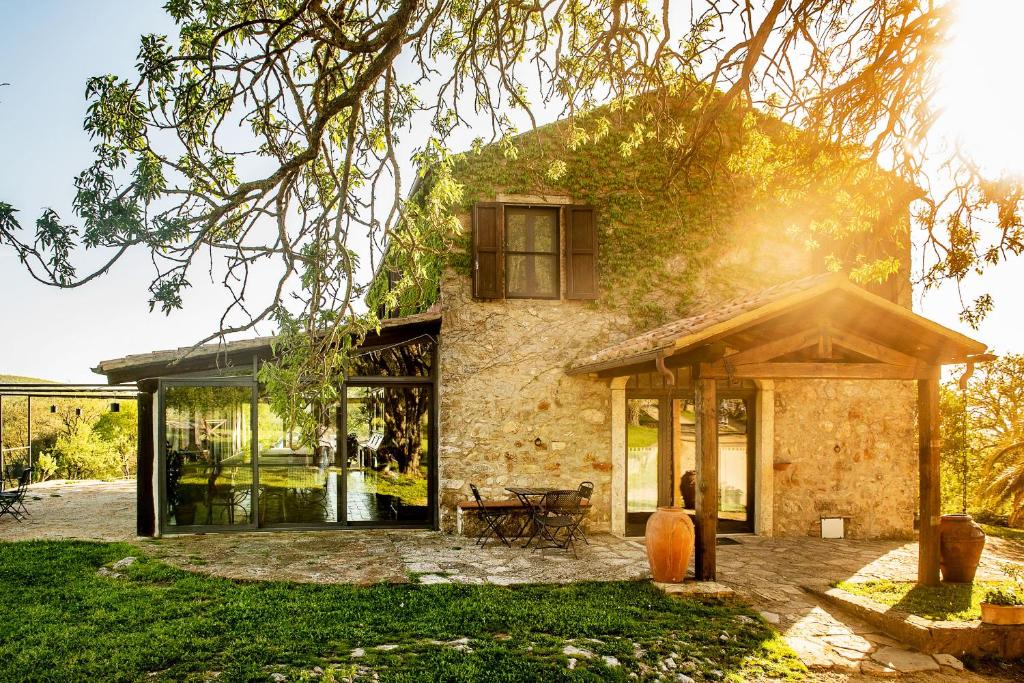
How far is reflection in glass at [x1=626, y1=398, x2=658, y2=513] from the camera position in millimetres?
10609

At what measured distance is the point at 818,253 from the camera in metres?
11.2

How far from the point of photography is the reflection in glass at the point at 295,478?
10.4m

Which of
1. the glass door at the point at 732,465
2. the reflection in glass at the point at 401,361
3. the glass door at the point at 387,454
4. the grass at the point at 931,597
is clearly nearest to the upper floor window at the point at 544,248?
the reflection in glass at the point at 401,361

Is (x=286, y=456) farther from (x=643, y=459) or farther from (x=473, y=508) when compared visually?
(x=643, y=459)

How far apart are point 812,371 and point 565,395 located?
3714mm

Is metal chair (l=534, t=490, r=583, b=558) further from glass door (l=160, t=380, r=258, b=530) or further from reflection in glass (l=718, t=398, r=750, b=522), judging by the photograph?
glass door (l=160, t=380, r=258, b=530)

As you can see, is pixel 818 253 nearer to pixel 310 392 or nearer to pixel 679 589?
pixel 679 589

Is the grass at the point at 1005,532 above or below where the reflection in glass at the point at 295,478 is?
below

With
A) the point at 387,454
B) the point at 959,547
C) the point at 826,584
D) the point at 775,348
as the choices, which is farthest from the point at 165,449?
the point at 959,547

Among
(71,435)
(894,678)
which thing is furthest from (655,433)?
(71,435)

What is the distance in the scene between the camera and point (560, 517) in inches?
352

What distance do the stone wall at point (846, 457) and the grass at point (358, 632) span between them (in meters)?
4.57

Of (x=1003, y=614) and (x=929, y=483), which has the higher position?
(x=929, y=483)

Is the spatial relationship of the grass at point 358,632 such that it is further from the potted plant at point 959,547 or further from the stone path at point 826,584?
the potted plant at point 959,547
